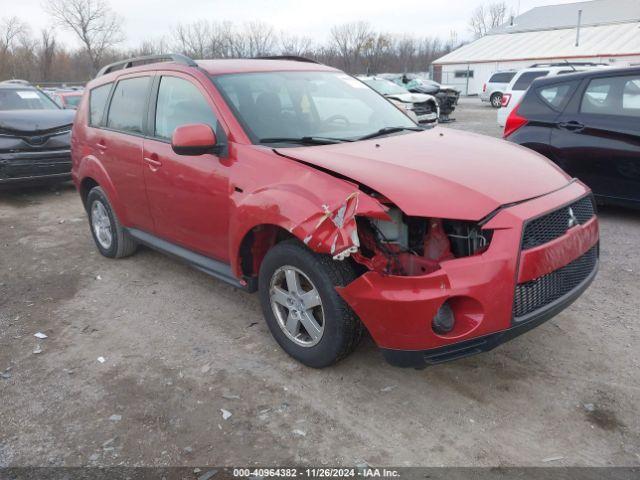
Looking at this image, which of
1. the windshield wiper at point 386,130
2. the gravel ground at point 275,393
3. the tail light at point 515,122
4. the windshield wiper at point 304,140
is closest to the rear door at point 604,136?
the tail light at point 515,122

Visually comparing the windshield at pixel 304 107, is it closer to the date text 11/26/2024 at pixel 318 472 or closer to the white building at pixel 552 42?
the date text 11/26/2024 at pixel 318 472

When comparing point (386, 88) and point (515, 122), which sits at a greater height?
point (386, 88)

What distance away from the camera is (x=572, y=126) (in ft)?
19.1

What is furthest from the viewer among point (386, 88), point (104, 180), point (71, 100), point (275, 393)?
point (386, 88)

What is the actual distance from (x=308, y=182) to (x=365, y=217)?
37 cm

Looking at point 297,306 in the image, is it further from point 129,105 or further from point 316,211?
point 129,105

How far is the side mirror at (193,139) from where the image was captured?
327cm

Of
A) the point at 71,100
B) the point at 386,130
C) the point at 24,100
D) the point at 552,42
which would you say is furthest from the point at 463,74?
the point at 386,130

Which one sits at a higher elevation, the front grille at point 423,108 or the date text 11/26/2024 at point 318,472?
the front grille at point 423,108

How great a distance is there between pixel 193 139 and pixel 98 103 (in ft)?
8.00

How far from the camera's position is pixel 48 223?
698 centimetres

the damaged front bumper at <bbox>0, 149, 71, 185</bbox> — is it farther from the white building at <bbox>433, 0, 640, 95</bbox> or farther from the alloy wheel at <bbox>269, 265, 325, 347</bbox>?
the white building at <bbox>433, 0, 640, 95</bbox>

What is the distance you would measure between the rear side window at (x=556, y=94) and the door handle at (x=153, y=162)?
452 centimetres

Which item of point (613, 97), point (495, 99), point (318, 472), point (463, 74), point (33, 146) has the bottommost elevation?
point (318, 472)
